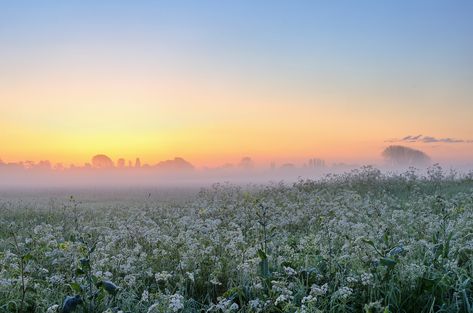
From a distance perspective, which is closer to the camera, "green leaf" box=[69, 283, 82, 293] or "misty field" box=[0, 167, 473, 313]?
"green leaf" box=[69, 283, 82, 293]

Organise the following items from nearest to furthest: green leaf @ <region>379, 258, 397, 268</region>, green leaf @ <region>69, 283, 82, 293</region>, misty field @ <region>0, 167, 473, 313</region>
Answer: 1. green leaf @ <region>69, 283, 82, 293</region>
2. misty field @ <region>0, 167, 473, 313</region>
3. green leaf @ <region>379, 258, 397, 268</region>

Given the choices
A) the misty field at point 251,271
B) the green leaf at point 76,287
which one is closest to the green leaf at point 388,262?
the misty field at point 251,271

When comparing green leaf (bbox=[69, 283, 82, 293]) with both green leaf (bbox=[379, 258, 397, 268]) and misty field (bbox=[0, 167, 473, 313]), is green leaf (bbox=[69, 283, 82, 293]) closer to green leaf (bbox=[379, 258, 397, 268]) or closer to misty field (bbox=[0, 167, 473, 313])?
misty field (bbox=[0, 167, 473, 313])

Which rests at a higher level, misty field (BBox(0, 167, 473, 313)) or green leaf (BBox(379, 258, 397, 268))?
green leaf (BBox(379, 258, 397, 268))

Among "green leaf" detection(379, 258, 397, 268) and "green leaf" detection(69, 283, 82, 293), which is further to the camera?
"green leaf" detection(379, 258, 397, 268)

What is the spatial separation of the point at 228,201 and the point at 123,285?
8.50m

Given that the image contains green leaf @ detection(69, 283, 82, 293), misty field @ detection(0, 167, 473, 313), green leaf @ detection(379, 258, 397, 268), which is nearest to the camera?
green leaf @ detection(69, 283, 82, 293)

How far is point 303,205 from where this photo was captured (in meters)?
12.6

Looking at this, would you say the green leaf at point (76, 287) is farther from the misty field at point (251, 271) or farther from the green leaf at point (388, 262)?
the green leaf at point (388, 262)

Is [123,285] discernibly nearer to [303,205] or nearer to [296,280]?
[296,280]

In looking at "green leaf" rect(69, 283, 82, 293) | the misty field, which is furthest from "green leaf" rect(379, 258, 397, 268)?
"green leaf" rect(69, 283, 82, 293)

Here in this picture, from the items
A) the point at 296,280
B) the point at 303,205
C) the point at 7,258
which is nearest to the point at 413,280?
the point at 296,280

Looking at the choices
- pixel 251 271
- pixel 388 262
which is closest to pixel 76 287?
pixel 251 271

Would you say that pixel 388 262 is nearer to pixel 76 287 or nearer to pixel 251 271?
pixel 251 271
